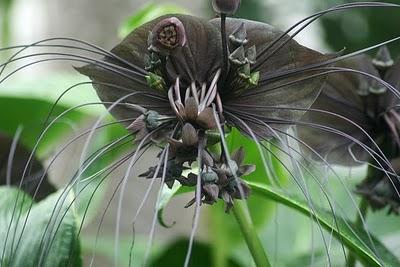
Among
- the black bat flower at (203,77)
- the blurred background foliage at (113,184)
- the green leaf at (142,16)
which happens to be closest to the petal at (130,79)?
the black bat flower at (203,77)

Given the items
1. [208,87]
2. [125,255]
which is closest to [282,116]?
[208,87]

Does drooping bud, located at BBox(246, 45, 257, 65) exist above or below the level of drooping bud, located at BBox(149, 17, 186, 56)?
below

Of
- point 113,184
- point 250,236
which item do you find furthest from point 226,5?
point 113,184

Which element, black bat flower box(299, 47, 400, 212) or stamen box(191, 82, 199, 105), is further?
black bat flower box(299, 47, 400, 212)

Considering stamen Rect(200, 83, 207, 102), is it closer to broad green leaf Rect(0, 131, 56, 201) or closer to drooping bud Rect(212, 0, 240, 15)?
drooping bud Rect(212, 0, 240, 15)

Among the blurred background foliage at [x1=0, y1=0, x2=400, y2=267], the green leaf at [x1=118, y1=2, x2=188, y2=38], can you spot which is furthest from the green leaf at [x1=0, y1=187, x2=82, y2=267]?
the green leaf at [x1=118, y1=2, x2=188, y2=38]

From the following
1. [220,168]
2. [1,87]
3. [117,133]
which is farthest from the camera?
[1,87]

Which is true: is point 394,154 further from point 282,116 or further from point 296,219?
point 296,219
